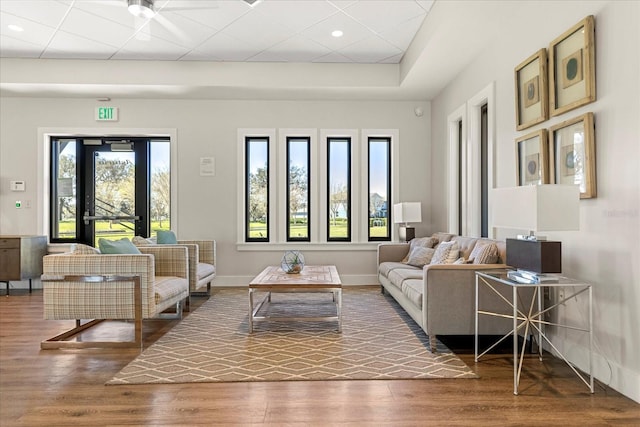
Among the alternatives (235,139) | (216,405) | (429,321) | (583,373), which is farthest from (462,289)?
(235,139)

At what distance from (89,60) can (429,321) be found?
5550 mm

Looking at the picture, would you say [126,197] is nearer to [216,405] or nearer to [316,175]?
[316,175]

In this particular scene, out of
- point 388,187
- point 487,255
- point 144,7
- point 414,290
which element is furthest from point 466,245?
point 144,7

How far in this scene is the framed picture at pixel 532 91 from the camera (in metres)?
3.59

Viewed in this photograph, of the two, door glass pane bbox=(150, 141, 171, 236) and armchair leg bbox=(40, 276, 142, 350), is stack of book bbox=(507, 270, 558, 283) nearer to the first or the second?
armchair leg bbox=(40, 276, 142, 350)

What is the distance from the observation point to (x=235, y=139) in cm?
699

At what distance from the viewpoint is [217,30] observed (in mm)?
5219

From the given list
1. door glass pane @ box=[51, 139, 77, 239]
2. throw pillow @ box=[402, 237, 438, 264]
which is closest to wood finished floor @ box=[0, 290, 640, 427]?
throw pillow @ box=[402, 237, 438, 264]

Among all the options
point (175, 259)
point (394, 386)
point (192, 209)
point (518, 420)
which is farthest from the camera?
point (192, 209)

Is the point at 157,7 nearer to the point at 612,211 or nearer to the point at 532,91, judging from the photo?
the point at 532,91

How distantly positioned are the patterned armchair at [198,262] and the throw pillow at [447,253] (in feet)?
8.77

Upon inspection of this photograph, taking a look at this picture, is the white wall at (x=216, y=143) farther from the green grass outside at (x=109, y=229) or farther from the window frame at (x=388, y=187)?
the green grass outside at (x=109, y=229)

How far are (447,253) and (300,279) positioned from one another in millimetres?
1551

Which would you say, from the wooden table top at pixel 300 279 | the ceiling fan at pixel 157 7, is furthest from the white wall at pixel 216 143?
the ceiling fan at pixel 157 7
